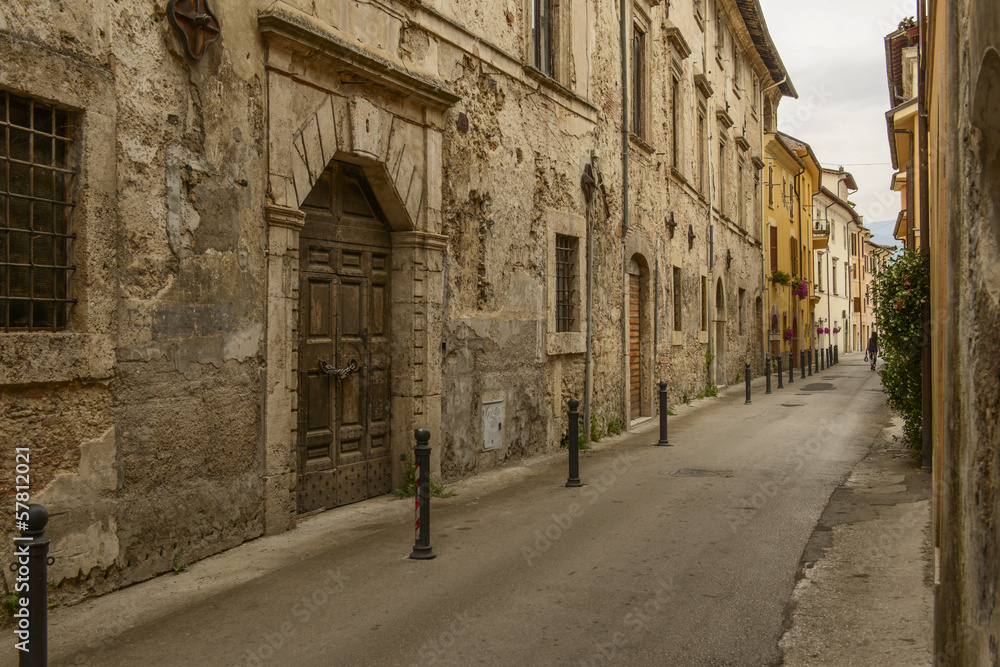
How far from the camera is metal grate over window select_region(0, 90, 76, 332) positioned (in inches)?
186

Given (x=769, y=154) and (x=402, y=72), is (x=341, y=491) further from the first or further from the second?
(x=769, y=154)

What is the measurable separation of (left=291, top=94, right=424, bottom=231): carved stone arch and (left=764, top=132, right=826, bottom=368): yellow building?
21.8 m

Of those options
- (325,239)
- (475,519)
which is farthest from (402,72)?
(475,519)

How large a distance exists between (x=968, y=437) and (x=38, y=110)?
16.3 feet

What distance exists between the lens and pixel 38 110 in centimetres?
484

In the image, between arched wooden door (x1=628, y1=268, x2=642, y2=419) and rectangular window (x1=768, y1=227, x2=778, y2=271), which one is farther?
rectangular window (x1=768, y1=227, x2=778, y2=271)

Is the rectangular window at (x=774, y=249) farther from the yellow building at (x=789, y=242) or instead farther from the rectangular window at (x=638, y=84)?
the rectangular window at (x=638, y=84)

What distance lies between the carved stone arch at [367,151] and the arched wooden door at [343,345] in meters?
0.21

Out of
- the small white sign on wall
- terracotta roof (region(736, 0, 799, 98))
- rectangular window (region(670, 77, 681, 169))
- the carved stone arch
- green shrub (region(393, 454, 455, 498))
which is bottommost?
green shrub (region(393, 454, 455, 498))

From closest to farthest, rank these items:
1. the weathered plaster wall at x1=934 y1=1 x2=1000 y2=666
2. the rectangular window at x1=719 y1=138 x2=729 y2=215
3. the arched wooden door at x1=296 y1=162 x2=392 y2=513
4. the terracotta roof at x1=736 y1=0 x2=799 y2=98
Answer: the weathered plaster wall at x1=934 y1=1 x2=1000 y2=666 → the arched wooden door at x1=296 y1=162 x2=392 y2=513 → the rectangular window at x1=719 y1=138 x2=729 y2=215 → the terracotta roof at x1=736 y1=0 x2=799 y2=98

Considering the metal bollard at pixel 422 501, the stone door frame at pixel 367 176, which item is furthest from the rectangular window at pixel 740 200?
the metal bollard at pixel 422 501

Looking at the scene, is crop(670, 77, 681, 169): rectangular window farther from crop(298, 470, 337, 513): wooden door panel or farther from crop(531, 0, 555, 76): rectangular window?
crop(298, 470, 337, 513): wooden door panel

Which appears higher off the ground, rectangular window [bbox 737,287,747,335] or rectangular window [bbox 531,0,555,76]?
rectangular window [bbox 531,0,555,76]

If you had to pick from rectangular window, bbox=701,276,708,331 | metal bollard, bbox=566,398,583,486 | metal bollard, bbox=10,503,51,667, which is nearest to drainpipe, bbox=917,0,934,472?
metal bollard, bbox=566,398,583,486
